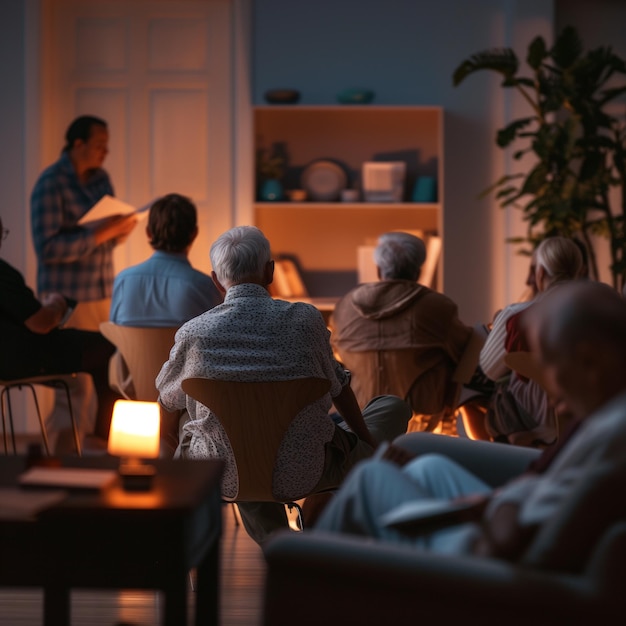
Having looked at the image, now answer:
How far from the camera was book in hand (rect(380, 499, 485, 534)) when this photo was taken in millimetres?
1716

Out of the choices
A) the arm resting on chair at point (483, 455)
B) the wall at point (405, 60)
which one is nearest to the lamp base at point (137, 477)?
the arm resting on chair at point (483, 455)

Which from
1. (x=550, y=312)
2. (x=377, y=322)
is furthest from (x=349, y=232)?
(x=550, y=312)

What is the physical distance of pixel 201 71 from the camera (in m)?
6.34

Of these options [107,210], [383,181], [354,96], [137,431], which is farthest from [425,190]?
[137,431]

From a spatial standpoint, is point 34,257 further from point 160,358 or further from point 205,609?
point 205,609

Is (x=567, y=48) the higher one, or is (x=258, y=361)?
(x=567, y=48)

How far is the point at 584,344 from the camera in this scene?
1589mm

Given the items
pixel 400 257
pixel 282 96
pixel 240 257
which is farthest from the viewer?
pixel 282 96

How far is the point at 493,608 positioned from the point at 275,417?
4.18 ft

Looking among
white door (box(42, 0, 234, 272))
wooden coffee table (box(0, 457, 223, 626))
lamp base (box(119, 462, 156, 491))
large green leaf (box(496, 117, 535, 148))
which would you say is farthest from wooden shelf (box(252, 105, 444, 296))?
wooden coffee table (box(0, 457, 223, 626))

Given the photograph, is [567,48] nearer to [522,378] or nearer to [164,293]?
[522,378]

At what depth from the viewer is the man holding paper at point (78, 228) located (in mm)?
5215

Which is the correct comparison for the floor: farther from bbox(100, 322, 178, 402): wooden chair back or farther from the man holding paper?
the man holding paper

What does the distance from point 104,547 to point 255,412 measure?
100cm
